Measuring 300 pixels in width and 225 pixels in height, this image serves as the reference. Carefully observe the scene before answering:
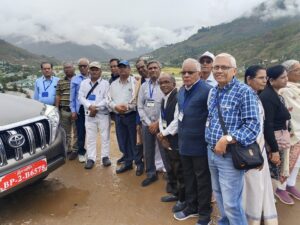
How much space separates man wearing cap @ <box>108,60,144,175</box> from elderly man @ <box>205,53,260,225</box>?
6.68 ft

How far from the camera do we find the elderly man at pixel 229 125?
2.65m

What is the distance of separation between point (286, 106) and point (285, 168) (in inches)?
27.4

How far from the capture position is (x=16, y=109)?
3.68 m

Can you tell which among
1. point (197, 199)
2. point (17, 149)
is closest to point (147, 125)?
point (197, 199)

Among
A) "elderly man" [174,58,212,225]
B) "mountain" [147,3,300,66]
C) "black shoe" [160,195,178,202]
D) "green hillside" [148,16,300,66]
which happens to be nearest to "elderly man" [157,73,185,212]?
"black shoe" [160,195,178,202]

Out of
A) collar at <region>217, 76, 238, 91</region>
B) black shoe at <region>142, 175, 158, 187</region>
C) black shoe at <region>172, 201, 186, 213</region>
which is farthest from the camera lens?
black shoe at <region>142, 175, 158, 187</region>

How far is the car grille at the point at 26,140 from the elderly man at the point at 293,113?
107 inches

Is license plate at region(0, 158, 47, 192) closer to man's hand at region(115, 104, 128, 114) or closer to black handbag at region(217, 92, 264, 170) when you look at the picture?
man's hand at region(115, 104, 128, 114)

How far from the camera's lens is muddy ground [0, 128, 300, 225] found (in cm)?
357

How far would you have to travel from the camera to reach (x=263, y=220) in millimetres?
3291

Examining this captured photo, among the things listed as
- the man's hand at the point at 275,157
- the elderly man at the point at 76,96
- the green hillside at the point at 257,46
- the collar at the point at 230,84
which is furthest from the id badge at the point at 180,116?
the green hillside at the point at 257,46

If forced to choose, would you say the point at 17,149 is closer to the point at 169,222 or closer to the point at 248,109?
the point at 169,222

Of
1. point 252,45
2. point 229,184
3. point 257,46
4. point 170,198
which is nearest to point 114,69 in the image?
point 170,198

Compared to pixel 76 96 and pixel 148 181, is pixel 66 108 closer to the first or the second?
pixel 76 96
